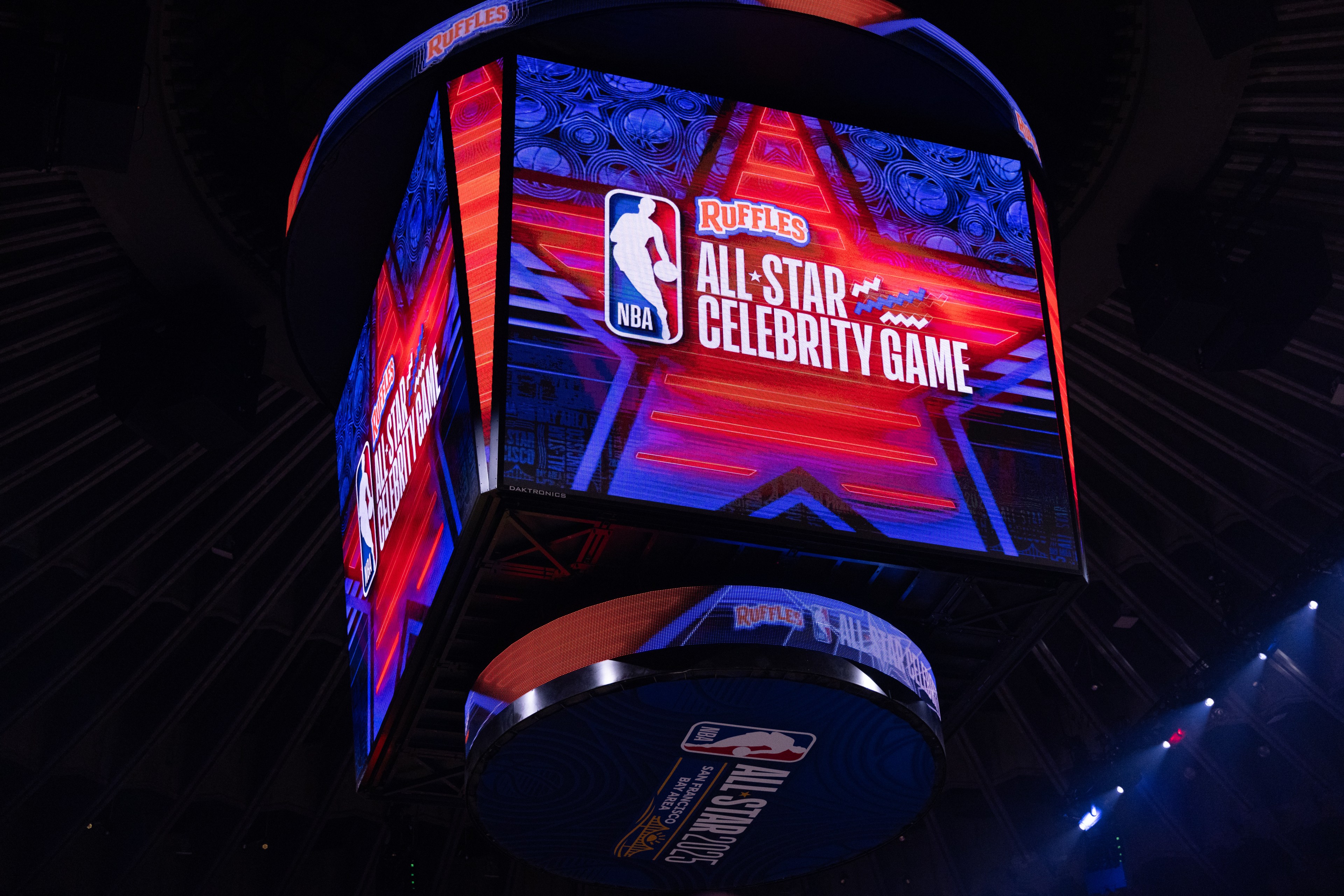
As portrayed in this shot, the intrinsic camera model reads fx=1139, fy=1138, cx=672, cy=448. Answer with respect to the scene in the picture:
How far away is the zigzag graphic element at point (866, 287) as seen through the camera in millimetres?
10172

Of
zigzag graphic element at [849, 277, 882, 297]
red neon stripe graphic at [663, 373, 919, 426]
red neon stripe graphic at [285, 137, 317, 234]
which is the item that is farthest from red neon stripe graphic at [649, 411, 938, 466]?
red neon stripe graphic at [285, 137, 317, 234]

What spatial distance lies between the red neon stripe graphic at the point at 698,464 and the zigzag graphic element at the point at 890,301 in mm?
2071

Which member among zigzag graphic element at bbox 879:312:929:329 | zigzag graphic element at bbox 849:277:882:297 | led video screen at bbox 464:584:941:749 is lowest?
led video screen at bbox 464:584:941:749

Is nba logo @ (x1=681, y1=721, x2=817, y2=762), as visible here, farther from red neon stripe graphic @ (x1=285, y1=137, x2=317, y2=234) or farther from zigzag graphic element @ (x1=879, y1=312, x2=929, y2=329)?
red neon stripe graphic @ (x1=285, y1=137, x2=317, y2=234)

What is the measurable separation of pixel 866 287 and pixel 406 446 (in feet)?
14.4

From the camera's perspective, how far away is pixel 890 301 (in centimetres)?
1025

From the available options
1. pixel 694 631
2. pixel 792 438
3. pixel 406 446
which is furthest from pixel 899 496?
pixel 406 446

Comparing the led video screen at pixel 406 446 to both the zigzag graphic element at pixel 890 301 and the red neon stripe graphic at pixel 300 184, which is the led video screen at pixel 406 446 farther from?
the zigzag graphic element at pixel 890 301

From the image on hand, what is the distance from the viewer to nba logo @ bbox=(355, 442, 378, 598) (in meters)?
11.2

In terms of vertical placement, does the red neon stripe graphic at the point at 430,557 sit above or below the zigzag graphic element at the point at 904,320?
below

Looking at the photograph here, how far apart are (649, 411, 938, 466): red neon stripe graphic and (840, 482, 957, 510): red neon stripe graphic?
298mm

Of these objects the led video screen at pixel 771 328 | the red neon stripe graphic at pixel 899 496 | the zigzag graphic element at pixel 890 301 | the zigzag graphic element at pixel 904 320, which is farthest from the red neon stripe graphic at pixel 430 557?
the zigzag graphic element at pixel 904 320

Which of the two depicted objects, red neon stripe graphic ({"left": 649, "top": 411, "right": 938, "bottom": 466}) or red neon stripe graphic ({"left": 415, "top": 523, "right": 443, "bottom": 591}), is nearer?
red neon stripe graphic ({"left": 649, "top": 411, "right": 938, "bottom": 466})

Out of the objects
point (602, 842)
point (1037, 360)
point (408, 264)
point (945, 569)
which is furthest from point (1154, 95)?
point (602, 842)
